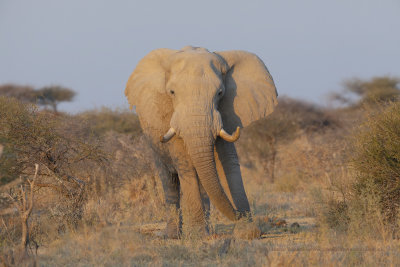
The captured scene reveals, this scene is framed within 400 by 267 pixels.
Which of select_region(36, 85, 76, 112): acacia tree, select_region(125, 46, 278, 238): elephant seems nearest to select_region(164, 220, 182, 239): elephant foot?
select_region(125, 46, 278, 238): elephant

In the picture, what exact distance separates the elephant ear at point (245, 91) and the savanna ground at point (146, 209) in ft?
4.16

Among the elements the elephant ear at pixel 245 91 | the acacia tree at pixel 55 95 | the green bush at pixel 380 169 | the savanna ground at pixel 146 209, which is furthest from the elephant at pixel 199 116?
the acacia tree at pixel 55 95

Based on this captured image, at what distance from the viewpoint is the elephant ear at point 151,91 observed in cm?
712

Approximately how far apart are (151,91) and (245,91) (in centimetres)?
124

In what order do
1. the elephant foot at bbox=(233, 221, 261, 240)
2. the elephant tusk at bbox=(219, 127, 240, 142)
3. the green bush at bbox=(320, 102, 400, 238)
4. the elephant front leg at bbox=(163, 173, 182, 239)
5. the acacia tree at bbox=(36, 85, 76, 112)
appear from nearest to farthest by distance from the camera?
the elephant tusk at bbox=(219, 127, 240, 142)
the elephant foot at bbox=(233, 221, 261, 240)
the green bush at bbox=(320, 102, 400, 238)
the elephant front leg at bbox=(163, 173, 182, 239)
the acacia tree at bbox=(36, 85, 76, 112)

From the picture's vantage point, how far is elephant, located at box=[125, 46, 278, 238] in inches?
251

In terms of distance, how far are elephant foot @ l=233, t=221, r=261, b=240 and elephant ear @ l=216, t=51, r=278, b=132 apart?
4.11 feet

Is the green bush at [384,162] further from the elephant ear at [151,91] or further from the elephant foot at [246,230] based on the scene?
the elephant ear at [151,91]

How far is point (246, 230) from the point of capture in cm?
657

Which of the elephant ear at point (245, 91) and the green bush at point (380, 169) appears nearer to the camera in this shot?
the green bush at point (380, 169)

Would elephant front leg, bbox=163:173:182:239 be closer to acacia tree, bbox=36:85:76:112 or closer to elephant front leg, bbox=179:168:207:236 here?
elephant front leg, bbox=179:168:207:236

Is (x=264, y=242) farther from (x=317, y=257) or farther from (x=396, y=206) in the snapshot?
(x=396, y=206)

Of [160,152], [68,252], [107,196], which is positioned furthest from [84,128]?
[68,252]

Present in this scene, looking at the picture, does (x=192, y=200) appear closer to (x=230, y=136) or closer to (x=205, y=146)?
(x=205, y=146)
